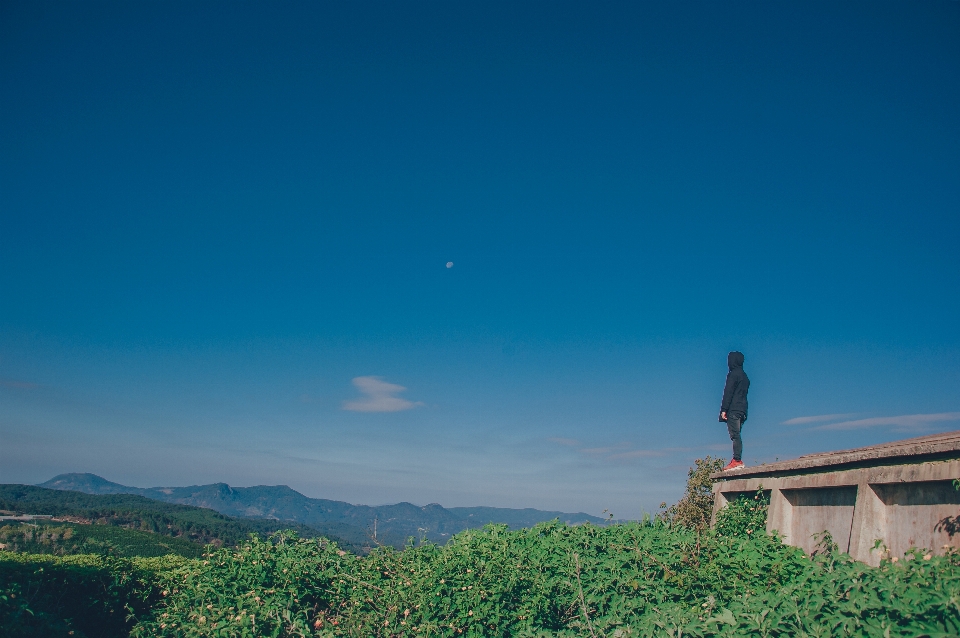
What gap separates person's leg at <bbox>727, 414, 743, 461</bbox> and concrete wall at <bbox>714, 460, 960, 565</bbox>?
6.73ft

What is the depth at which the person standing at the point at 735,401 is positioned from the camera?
9984 mm

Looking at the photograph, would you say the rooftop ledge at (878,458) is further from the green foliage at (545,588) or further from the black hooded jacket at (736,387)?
the black hooded jacket at (736,387)

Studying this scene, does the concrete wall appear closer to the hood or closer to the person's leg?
the person's leg

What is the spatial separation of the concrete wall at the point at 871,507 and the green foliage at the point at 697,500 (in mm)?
3550

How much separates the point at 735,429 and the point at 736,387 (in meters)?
0.77

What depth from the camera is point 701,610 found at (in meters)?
5.51

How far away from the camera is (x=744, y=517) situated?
8.27 meters

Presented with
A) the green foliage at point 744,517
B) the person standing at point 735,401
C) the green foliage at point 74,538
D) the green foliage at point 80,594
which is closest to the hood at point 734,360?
the person standing at point 735,401

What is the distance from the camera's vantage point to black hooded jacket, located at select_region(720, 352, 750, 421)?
396 inches

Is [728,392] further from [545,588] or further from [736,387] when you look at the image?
[545,588]

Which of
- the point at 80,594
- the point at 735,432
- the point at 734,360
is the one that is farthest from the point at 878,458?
the point at 80,594

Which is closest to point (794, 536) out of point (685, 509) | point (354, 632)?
point (685, 509)

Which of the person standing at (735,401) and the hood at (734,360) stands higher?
the hood at (734,360)

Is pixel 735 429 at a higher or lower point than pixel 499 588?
higher
